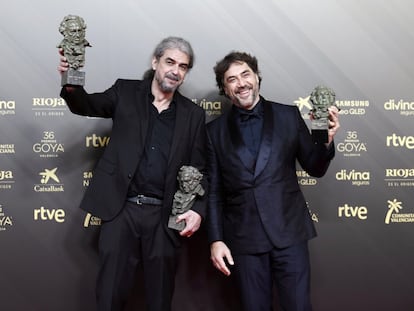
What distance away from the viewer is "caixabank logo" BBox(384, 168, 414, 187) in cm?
236

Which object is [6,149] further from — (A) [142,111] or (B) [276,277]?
(B) [276,277]

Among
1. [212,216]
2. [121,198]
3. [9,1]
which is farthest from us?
[9,1]

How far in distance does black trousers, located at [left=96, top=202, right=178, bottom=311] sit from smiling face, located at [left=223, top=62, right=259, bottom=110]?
0.57m

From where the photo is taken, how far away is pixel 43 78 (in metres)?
2.26

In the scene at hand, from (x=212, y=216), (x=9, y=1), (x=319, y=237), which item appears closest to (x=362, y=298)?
(x=319, y=237)

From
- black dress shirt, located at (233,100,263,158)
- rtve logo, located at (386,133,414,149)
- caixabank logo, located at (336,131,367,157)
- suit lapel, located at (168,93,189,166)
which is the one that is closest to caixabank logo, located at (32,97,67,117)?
suit lapel, located at (168,93,189,166)

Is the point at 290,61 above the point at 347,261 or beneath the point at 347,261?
above

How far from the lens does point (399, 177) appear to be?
7.77 ft

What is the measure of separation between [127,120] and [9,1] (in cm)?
107

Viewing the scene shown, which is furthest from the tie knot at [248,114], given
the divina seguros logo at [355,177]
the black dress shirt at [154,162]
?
the divina seguros logo at [355,177]

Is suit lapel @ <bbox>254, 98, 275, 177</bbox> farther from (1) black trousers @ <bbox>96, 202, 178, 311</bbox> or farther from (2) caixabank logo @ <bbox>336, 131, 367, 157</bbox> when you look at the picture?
(2) caixabank logo @ <bbox>336, 131, 367, 157</bbox>

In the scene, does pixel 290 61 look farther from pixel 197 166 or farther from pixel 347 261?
pixel 347 261

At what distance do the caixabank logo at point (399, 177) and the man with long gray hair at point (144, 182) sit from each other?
1.14 m

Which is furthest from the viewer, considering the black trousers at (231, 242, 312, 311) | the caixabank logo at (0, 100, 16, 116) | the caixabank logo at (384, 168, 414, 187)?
the caixabank logo at (384, 168, 414, 187)
